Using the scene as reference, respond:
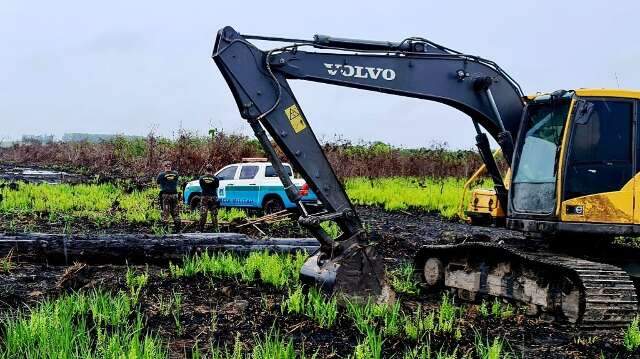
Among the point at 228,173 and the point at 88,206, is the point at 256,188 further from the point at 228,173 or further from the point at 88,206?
the point at 88,206

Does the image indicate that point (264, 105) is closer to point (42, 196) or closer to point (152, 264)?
point (152, 264)

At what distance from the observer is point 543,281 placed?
8430 mm

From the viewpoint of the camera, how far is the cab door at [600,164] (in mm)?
8164

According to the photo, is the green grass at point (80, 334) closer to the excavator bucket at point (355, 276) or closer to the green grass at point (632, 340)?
the excavator bucket at point (355, 276)

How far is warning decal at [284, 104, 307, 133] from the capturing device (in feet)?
27.3

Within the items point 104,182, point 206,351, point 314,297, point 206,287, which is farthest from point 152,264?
point 104,182

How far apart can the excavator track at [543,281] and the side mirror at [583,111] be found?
160 centimetres

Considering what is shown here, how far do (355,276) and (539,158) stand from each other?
274 cm

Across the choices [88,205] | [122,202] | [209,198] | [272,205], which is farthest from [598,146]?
[88,205]

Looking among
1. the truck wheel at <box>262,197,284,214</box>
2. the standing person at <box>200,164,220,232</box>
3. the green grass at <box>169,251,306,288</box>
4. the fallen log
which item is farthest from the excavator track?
the truck wheel at <box>262,197,284,214</box>

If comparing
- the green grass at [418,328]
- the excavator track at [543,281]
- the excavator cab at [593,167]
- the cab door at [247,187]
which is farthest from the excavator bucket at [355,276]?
the cab door at [247,187]

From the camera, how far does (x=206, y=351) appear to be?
636 cm

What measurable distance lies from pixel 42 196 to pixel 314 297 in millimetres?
15692

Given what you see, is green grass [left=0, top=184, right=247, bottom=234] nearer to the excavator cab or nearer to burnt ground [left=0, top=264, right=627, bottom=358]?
burnt ground [left=0, top=264, right=627, bottom=358]
